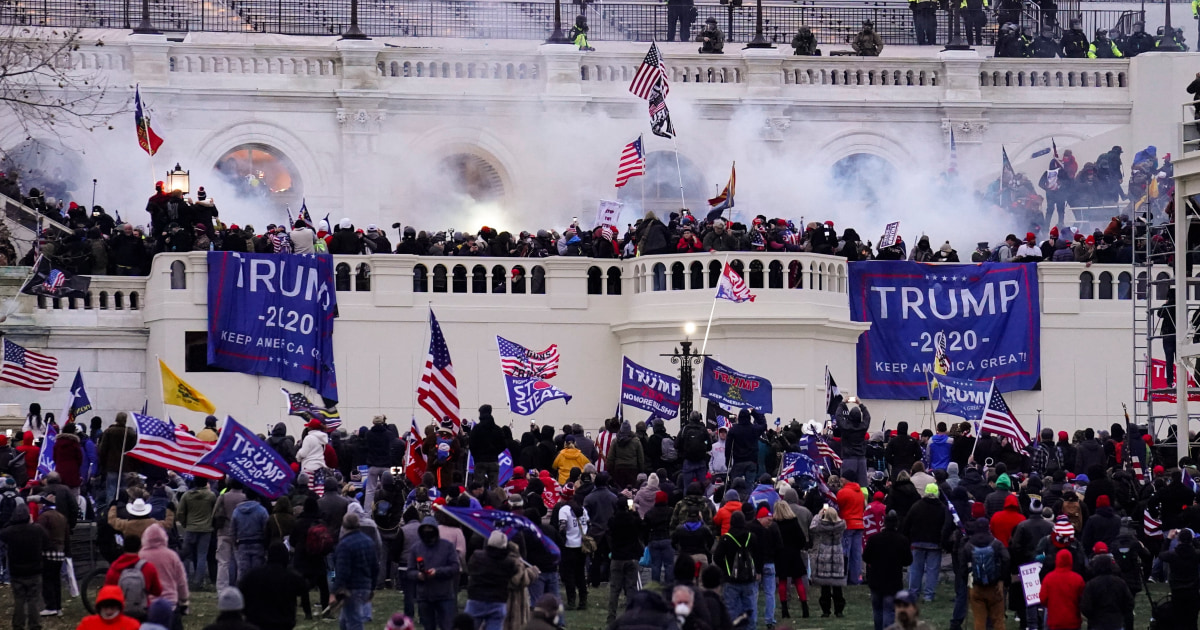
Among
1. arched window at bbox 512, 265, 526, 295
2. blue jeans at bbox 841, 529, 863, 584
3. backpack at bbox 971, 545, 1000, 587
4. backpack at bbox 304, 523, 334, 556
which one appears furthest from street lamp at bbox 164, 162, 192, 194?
backpack at bbox 971, 545, 1000, 587

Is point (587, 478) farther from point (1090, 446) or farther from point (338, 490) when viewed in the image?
point (1090, 446)

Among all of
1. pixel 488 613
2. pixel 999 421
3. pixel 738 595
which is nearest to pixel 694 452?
pixel 999 421

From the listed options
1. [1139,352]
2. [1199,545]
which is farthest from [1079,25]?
[1199,545]

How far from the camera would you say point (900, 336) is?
141 feet

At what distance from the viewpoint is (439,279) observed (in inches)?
1670

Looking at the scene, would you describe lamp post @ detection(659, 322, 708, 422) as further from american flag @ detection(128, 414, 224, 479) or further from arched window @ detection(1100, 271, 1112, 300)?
american flag @ detection(128, 414, 224, 479)

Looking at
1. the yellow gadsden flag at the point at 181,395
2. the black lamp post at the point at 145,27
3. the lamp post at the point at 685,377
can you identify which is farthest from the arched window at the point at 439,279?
the black lamp post at the point at 145,27

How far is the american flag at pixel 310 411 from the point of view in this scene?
1453 inches

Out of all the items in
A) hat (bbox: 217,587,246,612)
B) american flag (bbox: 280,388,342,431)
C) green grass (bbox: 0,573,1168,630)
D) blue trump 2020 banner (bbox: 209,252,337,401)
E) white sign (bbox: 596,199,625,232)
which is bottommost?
green grass (bbox: 0,573,1168,630)

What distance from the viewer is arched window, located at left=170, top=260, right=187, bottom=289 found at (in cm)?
4106

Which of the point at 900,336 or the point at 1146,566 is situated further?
the point at 900,336

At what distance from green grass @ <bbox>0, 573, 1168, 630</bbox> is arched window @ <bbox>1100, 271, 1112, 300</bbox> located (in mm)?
13880

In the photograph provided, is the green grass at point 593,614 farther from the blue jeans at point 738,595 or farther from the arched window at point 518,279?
the arched window at point 518,279

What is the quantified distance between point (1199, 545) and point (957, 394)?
8850 millimetres
